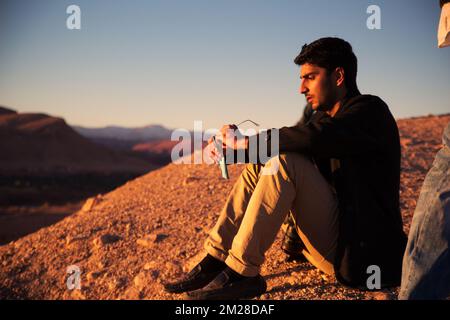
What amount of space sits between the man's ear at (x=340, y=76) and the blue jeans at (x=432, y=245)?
3.28 ft

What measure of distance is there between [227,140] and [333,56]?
81 cm

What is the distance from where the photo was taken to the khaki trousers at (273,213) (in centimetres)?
231

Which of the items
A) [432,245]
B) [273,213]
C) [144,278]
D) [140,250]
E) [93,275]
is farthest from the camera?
[140,250]

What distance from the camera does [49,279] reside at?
4.34m

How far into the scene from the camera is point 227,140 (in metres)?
2.70

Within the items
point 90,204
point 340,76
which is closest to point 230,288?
point 340,76

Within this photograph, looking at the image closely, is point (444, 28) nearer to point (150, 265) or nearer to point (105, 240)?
point (150, 265)

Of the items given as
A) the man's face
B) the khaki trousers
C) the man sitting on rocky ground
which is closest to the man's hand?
the man sitting on rocky ground

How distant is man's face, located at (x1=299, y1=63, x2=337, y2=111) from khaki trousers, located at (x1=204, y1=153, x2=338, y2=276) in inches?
20.1

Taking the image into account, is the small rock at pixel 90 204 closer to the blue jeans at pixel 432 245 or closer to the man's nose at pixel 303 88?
the man's nose at pixel 303 88

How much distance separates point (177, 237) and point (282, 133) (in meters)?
2.44

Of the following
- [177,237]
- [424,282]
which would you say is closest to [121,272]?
[177,237]
